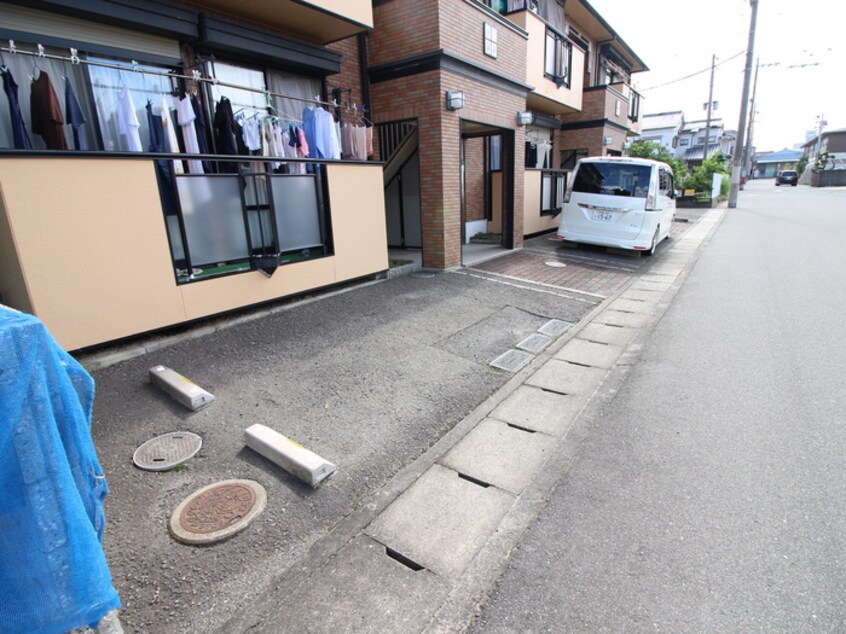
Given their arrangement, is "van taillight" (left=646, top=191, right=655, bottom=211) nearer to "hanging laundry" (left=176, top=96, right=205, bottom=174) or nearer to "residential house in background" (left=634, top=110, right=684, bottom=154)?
"hanging laundry" (left=176, top=96, right=205, bottom=174)

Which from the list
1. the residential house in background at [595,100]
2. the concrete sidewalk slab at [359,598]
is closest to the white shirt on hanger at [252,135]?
the concrete sidewalk slab at [359,598]

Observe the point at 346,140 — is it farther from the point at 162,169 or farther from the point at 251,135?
the point at 162,169

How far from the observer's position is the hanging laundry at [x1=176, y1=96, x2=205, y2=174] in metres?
A: 5.60

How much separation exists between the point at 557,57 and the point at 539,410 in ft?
44.0

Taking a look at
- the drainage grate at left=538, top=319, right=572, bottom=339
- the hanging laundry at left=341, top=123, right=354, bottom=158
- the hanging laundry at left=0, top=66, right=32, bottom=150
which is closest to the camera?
the hanging laundry at left=0, top=66, right=32, bottom=150

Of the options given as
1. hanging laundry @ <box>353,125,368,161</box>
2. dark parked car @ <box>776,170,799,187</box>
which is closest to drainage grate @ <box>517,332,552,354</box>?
hanging laundry @ <box>353,125,368,161</box>

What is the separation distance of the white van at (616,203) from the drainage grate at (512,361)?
6534mm

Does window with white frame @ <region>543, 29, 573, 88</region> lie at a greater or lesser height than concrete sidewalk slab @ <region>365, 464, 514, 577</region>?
greater

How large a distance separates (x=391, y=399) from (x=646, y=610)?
243 cm

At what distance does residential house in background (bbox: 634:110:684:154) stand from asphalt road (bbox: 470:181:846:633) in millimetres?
59722

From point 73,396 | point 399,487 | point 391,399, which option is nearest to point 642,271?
point 391,399

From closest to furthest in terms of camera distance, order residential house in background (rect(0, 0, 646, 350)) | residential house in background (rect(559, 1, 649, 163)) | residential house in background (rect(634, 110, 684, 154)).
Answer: residential house in background (rect(0, 0, 646, 350)), residential house in background (rect(559, 1, 649, 163)), residential house in background (rect(634, 110, 684, 154))

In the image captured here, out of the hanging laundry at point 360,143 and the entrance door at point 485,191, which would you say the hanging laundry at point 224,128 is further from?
the entrance door at point 485,191

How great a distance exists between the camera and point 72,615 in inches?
57.4
